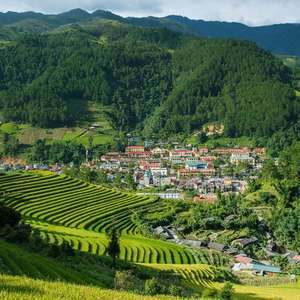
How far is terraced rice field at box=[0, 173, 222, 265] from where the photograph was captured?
45.7 metres

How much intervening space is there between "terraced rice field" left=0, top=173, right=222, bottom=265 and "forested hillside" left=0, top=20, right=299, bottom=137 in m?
74.5

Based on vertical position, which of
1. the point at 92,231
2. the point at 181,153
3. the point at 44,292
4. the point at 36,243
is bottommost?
the point at 181,153

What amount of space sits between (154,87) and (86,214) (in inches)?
4994

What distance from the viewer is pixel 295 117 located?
472ft

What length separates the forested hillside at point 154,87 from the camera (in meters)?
142

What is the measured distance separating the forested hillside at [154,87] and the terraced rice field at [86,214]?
74.5 metres

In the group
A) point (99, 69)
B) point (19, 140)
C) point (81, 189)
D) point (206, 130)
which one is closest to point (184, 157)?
point (206, 130)

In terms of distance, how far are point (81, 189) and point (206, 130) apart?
262 feet

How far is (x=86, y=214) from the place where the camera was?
57406 millimetres

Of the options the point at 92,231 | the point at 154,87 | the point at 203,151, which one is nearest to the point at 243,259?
the point at 92,231

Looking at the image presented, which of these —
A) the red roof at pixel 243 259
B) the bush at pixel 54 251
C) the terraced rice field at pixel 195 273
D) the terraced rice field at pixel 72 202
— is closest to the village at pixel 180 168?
the terraced rice field at pixel 72 202

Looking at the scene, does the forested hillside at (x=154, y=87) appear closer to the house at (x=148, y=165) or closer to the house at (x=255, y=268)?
the house at (x=148, y=165)

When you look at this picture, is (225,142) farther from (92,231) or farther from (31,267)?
(31,267)

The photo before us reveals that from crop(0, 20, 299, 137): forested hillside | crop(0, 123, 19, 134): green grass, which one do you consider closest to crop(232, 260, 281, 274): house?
crop(0, 20, 299, 137): forested hillside
